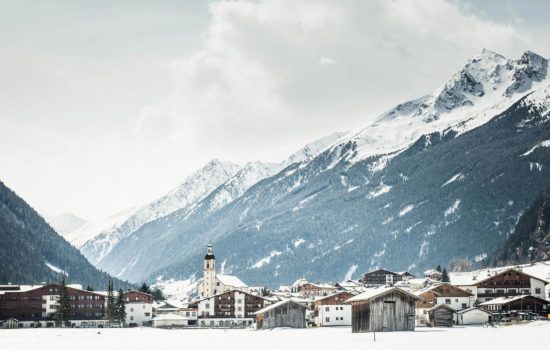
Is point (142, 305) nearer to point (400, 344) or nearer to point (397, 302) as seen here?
point (397, 302)

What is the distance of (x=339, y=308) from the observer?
16575 cm

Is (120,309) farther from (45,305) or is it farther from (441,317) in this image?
(441,317)

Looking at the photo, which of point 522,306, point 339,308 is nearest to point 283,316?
point 339,308

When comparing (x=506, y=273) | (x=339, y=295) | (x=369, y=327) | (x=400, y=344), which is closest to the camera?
(x=400, y=344)

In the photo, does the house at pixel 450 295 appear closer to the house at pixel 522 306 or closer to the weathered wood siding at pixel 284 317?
the house at pixel 522 306

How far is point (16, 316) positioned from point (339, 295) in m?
74.0

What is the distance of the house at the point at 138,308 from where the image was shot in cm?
19512

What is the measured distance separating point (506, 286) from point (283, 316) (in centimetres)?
5411

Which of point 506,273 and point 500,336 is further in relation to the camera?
point 506,273

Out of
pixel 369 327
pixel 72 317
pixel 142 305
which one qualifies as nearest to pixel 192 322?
pixel 142 305

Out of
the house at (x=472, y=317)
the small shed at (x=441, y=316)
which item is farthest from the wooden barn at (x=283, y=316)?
the house at (x=472, y=317)

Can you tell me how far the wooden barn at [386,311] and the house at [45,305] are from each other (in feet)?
266

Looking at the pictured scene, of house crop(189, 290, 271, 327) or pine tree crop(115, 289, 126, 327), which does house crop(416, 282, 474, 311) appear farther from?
pine tree crop(115, 289, 126, 327)

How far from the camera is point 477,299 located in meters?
177
